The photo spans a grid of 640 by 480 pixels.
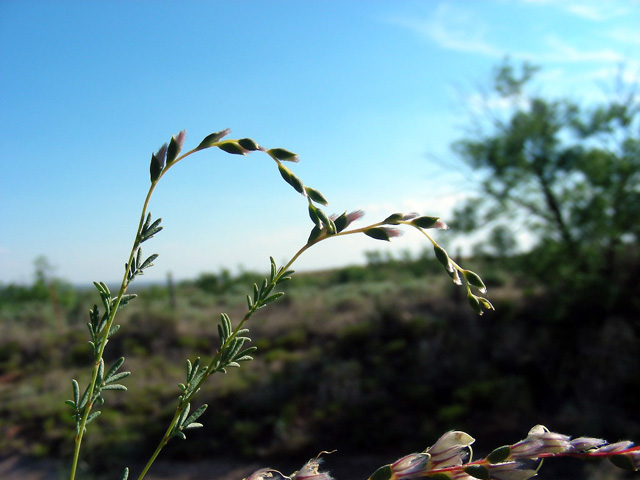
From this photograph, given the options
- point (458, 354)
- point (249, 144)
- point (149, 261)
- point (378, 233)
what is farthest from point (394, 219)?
point (458, 354)

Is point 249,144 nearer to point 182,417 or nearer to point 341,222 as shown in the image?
point 341,222

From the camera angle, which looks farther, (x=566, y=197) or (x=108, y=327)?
(x=566, y=197)

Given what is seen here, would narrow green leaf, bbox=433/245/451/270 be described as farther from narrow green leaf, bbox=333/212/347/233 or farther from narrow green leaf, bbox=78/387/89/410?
narrow green leaf, bbox=78/387/89/410

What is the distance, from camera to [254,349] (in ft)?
1.65

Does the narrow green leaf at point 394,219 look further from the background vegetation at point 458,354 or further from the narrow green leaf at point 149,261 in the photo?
the background vegetation at point 458,354

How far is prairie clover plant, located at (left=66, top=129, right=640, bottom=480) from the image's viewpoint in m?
0.41

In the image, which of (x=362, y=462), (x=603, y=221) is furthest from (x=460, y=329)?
(x=362, y=462)

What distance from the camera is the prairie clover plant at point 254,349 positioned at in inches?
16.1

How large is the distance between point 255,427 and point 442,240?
4.66 m

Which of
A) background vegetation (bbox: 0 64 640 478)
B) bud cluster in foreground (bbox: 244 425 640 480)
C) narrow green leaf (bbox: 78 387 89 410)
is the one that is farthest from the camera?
background vegetation (bbox: 0 64 640 478)

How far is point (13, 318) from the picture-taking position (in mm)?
15703

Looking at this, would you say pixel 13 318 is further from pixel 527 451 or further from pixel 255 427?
pixel 527 451

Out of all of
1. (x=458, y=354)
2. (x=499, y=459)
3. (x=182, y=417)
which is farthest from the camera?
(x=458, y=354)

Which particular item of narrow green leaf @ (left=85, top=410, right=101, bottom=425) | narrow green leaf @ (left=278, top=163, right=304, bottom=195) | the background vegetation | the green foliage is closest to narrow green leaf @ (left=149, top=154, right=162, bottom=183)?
the green foliage
